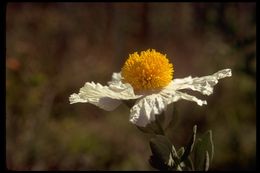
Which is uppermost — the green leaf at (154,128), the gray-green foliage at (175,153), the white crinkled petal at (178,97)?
the white crinkled petal at (178,97)

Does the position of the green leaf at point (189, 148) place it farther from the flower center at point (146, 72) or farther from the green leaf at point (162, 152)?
the flower center at point (146, 72)

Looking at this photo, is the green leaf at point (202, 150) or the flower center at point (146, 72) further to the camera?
the flower center at point (146, 72)

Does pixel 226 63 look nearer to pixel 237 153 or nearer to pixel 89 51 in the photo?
pixel 237 153

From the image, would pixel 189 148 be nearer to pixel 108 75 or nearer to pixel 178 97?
pixel 178 97

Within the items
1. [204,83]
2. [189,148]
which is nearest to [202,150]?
[189,148]

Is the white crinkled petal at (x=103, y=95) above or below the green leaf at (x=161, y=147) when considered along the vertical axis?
above

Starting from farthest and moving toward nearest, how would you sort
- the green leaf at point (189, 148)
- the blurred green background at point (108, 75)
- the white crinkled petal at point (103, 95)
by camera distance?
1. the blurred green background at point (108, 75)
2. the white crinkled petal at point (103, 95)
3. the green leaf at point (189, 148)

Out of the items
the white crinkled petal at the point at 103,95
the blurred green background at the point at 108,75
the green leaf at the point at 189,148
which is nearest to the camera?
the green leaf at the point at 189,148

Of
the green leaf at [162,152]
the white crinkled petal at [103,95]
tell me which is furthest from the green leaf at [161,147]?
the white crinkled petal at [103,95]
